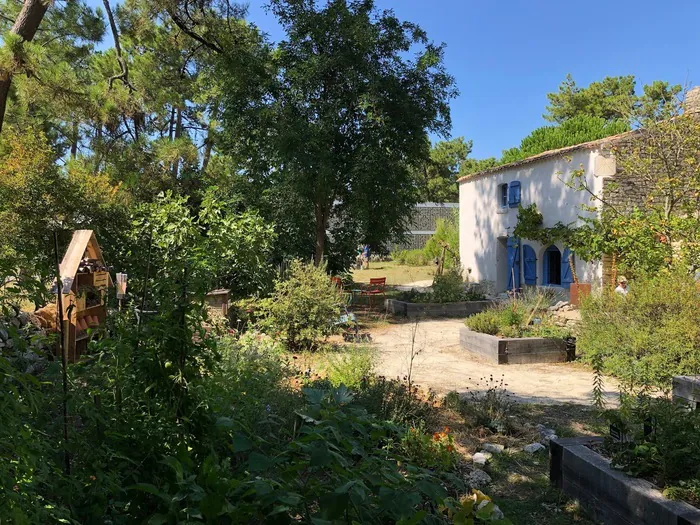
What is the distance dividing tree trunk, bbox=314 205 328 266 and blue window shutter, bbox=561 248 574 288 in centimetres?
721

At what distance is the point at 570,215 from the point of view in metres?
15.3

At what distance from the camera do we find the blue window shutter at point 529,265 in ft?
57.1

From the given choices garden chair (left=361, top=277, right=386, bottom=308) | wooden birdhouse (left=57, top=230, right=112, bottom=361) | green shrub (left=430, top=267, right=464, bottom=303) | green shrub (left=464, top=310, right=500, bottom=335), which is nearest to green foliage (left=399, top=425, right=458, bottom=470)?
wooden birdhouse (left=57, top=230, right=112, bottom=361)

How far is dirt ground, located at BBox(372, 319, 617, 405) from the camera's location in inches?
269

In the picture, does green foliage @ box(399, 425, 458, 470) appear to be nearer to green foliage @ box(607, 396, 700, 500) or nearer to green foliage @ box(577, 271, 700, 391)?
green foliage @ box(607, 396, 700, 500)

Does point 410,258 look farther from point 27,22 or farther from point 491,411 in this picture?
point 491,411

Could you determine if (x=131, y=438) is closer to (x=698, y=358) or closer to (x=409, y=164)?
(x=698, y=358)

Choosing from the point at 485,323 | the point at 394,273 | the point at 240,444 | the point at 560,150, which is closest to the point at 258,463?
the point at 240,444

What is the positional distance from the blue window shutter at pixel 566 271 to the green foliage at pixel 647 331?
7.43 metres

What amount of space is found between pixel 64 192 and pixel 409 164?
27.5 feet

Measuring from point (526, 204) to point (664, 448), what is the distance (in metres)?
15.3

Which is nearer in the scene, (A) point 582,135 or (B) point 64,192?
(B) point 64,192

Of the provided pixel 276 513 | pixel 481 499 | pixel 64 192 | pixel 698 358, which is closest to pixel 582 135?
pixel 698 358

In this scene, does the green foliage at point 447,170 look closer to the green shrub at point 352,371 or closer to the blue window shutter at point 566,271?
the blue window shutter at point 566,271
